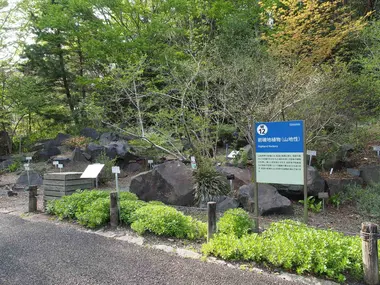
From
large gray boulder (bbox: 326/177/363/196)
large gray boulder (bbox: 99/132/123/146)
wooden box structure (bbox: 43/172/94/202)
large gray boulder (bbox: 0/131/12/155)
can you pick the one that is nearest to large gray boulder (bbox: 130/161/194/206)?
wooden box structure (bbox: 43/172/94/202)

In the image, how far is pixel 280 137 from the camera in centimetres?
423

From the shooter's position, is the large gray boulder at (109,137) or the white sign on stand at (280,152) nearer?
the white sign on stand at (280,152)

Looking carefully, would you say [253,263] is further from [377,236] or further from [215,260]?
[377,236]

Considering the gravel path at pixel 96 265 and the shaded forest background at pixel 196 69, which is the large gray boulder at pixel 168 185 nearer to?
the shaded forest background at pixel 196 69

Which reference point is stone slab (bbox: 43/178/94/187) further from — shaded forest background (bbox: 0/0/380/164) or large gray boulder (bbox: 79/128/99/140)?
large gray boulder (bbox: 79/128/99/140)

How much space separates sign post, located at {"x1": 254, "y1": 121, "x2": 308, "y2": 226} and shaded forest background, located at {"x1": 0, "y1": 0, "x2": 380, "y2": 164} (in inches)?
117

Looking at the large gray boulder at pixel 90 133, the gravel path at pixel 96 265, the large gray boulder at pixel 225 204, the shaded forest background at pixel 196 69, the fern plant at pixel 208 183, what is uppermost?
the shaded forest background at pixel 196 69

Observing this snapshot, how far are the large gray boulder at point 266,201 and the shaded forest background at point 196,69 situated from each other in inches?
75.8

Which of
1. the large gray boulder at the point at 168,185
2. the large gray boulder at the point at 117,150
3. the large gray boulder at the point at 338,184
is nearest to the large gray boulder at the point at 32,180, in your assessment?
the large gray boulder at the point at 117,150

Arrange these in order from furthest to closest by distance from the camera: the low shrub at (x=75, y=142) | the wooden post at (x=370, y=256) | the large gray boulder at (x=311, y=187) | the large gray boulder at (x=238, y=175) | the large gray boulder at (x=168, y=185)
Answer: the low shrub at (x=75, y=142)
the large gray boulder at (x=238, y=175)
the large gray boulder at (x=311, y=187)
the large gray boulder at (x=168, y=185)
the wooden post at (x=370, y=256)

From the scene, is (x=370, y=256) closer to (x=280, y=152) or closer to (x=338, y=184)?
(x=280, y=152)

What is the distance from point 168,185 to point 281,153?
301 cm

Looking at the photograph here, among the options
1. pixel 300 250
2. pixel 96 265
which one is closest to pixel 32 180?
pixel 96 265

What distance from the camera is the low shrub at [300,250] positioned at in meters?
3.07
